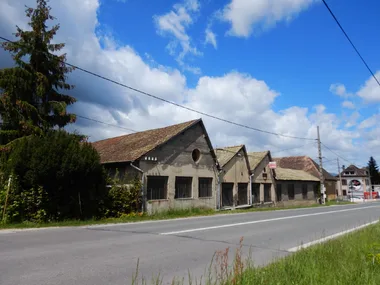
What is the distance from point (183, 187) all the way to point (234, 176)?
677 cm

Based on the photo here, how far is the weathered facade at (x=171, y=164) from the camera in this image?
65.8 feet

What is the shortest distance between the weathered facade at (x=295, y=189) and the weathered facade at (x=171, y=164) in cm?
1217

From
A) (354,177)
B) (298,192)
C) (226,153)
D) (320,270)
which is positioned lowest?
(320,270)

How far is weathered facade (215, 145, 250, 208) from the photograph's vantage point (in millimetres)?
26859

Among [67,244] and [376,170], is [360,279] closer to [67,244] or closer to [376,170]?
[67,244]

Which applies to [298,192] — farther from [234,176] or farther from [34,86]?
[34,86]

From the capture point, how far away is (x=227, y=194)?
27.2 m

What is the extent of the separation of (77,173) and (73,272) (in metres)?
9.97

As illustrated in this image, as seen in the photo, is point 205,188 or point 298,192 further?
point 298,192

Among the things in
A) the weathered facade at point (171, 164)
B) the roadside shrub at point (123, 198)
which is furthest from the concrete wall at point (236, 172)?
the roadside shrub at point (123, 198)

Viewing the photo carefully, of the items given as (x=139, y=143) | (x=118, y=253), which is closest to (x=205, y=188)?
(x=139, y=143)

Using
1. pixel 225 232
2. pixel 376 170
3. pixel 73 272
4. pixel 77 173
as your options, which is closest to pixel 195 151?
pixel 77 173

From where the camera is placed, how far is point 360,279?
4.62m

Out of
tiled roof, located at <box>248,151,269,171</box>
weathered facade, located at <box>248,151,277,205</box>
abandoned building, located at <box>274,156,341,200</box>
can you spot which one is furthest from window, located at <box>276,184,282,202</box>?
Result: abandoned building, located at <box>274,156,341,200</box>
